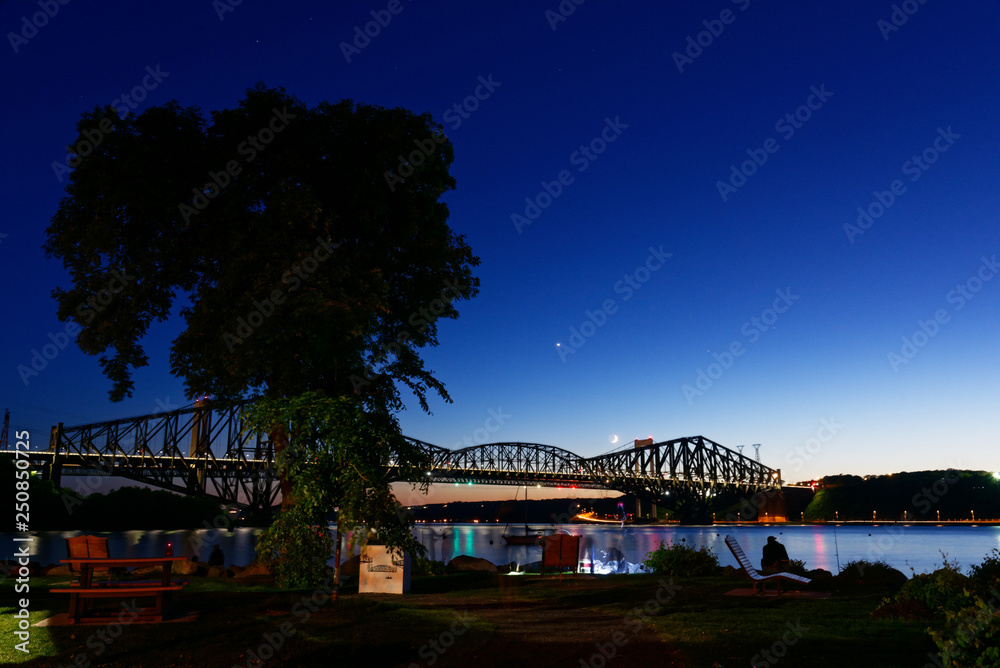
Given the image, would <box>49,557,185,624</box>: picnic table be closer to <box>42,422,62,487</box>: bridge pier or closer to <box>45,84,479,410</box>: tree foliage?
<box>45,84,479,410</box>: tree foliage

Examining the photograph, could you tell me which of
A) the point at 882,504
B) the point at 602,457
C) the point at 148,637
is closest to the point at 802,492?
the point at 882,504

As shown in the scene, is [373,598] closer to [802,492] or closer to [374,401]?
[374,401]

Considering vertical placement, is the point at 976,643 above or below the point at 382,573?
above

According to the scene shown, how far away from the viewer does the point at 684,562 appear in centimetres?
1586

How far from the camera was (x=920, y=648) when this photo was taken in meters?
7.19

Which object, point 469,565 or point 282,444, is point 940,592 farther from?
point 469,565

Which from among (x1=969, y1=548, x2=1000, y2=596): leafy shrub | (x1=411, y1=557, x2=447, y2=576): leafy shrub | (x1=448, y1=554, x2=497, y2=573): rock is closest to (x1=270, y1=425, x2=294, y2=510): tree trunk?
(x1=411, y1=557, x2=447, y2=576): leafy shrub

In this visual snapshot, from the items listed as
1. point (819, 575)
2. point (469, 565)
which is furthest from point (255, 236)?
point (819, 575)

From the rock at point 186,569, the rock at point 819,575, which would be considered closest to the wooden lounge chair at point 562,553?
the rock at point 819,575

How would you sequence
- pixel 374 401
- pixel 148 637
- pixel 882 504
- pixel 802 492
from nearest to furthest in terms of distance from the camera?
pixel 148 637, pixel 374 401, pixel 882 504, pixel 802 492

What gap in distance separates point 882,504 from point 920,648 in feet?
542

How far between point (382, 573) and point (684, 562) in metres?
7.12

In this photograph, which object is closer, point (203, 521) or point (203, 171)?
point (203, 171)

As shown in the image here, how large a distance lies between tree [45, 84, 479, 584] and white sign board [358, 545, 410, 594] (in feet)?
11.4
